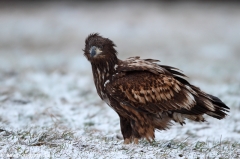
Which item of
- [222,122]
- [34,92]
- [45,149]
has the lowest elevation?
[45,149]

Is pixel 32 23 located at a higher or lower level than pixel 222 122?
higher

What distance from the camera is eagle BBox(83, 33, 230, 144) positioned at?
23.7 feet

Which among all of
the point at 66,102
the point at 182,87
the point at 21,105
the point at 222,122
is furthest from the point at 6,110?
the point at 222,122

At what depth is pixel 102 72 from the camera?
7.52 metres

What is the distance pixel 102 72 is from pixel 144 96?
2.48ft

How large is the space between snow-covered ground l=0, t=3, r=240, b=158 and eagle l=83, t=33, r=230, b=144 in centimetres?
32

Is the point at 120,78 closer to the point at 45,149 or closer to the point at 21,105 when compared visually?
the point at 45,149

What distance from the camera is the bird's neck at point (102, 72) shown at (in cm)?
746

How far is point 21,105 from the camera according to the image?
9.84 m

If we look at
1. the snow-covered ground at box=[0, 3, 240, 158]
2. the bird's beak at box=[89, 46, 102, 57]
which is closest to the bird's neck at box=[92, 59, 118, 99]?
the bird's beak at box=[89, 46, 102, 57]

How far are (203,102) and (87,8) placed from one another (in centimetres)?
2001

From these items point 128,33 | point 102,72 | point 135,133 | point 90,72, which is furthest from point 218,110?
point 128,33

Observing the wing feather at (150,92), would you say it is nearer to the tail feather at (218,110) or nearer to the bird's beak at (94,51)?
the tail feather at (218,110)

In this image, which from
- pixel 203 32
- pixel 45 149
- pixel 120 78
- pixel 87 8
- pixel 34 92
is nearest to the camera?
pixel 45 149
